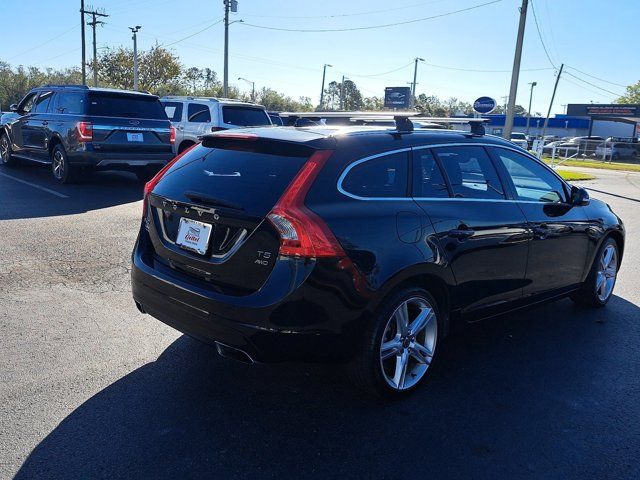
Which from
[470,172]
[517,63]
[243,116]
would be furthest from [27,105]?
[517,63]

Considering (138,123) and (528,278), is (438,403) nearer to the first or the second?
(528,278)

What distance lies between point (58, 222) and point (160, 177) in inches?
182

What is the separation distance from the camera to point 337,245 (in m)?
3.01

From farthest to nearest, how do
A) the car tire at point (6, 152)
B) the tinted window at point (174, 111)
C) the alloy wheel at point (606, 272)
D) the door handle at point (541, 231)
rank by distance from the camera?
the tinted window at point (174, 111) < the car tire at point (6, 152) < the alloy wheel at point (606, 272) < the door handle at point (541, 231)

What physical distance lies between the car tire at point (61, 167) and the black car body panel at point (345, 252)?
7.79 meters

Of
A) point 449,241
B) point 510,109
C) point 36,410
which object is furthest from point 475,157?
point 510,109

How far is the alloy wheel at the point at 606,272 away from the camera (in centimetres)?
535

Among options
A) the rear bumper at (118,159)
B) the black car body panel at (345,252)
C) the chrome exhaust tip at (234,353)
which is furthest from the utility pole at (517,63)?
the chrome exhaust tip at (234,353)

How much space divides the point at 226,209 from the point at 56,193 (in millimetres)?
7970

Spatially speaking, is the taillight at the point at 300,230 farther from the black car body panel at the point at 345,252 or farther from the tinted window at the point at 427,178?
the tinted window at the point at 427,178

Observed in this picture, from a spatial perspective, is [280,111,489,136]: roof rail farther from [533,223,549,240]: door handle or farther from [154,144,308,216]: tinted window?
[154,144,308,216]: tinted window

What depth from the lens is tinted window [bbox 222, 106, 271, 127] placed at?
1323 centimetres

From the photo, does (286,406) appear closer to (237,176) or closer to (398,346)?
(398,346)

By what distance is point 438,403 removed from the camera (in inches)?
137
